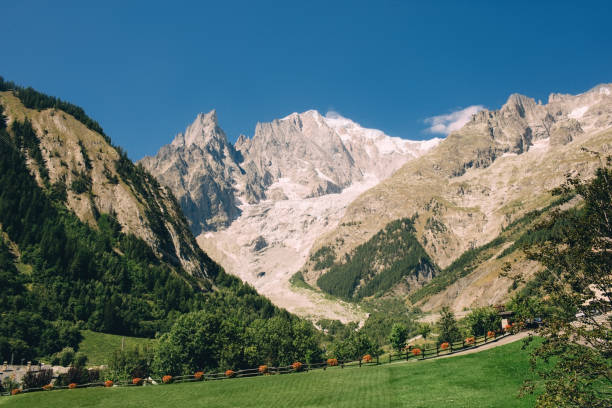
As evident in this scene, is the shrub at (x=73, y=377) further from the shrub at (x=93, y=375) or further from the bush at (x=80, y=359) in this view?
the bush at (x=80, y=359)

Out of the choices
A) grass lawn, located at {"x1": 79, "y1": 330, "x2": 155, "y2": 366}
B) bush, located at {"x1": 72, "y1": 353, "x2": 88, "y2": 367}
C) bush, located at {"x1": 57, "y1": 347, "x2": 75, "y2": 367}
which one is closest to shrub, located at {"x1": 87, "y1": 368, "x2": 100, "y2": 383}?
bush, located at {"x1": 72, "y1": 353, "x2": 88, "y2": 367}

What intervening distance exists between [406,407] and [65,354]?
11536 cm

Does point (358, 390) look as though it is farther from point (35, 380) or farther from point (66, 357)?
point (66, 357)

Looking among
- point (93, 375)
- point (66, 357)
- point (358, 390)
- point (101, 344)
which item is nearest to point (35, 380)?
point (93, 375)

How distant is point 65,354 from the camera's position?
125 metres

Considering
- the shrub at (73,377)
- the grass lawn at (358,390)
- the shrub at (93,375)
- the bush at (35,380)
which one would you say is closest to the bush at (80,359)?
the shrub at (93,375)

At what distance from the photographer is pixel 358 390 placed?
57625mm

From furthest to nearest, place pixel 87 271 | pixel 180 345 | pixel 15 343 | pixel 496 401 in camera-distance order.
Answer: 1. pixel 87 271
2. pixel 15 343
3. pixel 180 345
4. pixel 496 401

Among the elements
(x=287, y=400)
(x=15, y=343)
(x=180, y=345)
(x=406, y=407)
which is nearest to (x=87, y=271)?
(x=15, y=343)

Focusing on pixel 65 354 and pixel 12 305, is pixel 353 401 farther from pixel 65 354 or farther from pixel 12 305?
pixel 12 305

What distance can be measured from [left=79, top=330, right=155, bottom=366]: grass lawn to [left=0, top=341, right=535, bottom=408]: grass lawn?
68.9 meters

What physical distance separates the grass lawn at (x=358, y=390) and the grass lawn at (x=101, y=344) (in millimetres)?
68876

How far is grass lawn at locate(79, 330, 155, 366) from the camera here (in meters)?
134

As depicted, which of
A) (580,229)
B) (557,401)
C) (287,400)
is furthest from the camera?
(287,400)
